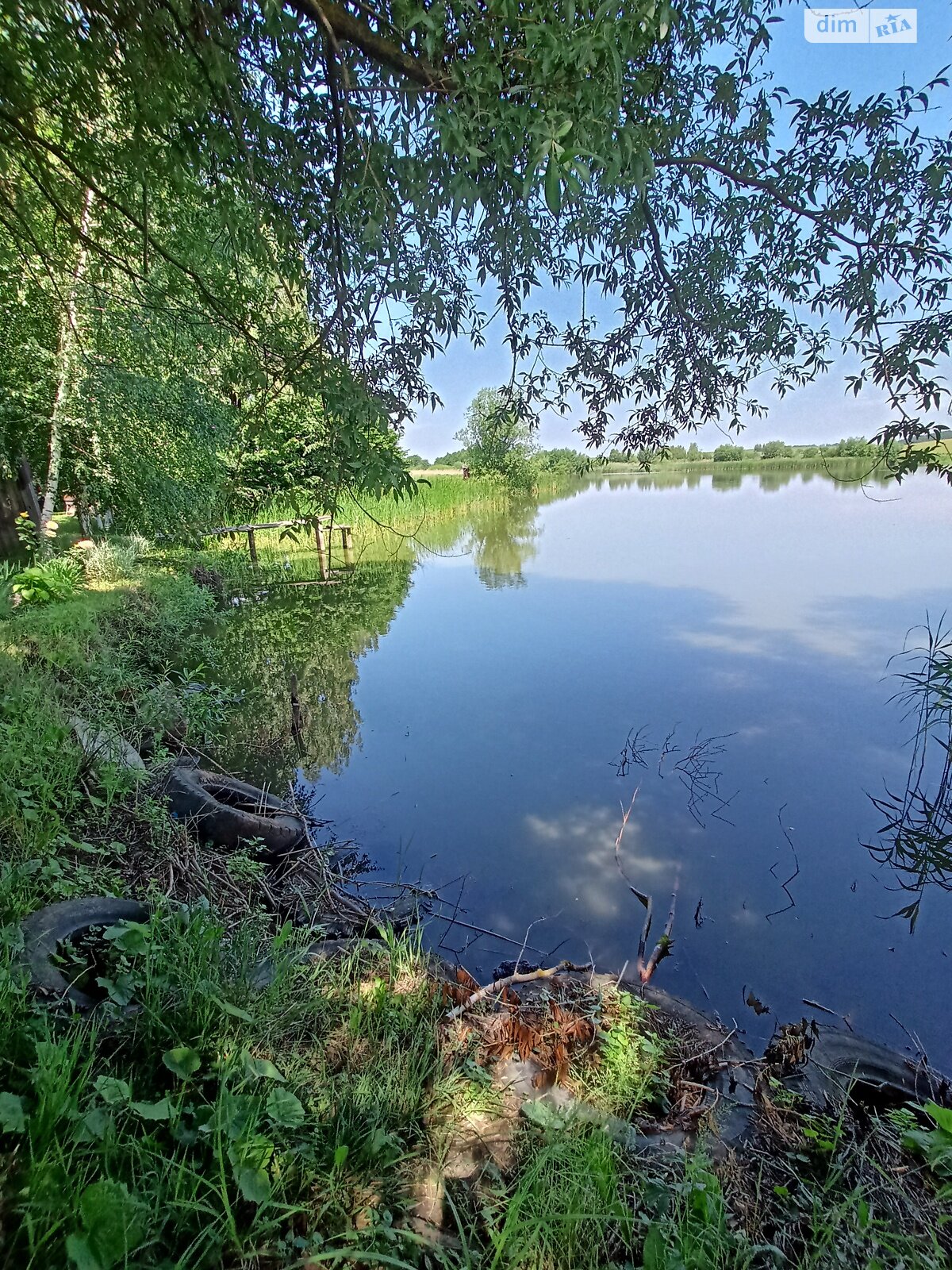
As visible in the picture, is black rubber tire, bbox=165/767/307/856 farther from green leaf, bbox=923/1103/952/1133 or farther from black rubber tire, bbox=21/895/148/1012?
green leaf, bbox=923/1103/952/1133

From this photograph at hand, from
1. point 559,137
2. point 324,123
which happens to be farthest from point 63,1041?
point 324,123

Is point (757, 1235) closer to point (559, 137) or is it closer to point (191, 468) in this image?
point (559, 137)

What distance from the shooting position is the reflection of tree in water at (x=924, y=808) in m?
3.12

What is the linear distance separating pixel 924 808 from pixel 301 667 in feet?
18.3

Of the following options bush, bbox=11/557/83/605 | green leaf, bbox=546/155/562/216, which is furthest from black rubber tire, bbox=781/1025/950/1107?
bush, bbox=11/557/83/605

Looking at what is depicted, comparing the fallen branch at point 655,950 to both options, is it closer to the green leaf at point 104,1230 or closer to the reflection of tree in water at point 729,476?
the green leaf at point 104,1230

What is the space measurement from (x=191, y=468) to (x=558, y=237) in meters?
5.65

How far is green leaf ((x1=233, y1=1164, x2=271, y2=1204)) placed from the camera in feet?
3.18

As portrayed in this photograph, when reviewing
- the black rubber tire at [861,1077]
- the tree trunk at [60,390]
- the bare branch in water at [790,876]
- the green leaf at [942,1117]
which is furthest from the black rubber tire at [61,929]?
the tree trunk at [60,390]

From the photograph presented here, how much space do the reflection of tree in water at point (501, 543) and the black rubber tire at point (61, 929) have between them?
8.27 meters

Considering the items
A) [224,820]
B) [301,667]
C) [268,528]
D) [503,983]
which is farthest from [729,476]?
[503,983]

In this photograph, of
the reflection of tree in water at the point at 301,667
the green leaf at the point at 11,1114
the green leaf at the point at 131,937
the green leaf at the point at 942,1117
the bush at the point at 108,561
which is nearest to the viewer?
the green leaf at the point at 11,1114

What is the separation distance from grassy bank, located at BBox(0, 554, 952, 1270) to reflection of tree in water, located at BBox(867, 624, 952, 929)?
1.95 m

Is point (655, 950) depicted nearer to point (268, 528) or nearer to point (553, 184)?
point (553, 184)
